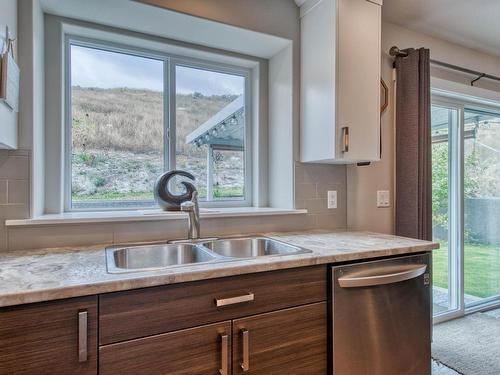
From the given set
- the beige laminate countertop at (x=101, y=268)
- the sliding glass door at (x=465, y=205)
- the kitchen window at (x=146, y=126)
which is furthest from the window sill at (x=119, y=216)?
the sliding glass door at (x=465, y=205)

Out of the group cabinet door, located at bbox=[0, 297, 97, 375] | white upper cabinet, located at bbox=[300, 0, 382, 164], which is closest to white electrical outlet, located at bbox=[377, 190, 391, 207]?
white upper cabinet, located at bbox=[300, 0, 382, 164]

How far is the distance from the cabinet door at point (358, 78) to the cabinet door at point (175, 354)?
3.87 ft

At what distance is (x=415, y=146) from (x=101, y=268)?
6.87 ft

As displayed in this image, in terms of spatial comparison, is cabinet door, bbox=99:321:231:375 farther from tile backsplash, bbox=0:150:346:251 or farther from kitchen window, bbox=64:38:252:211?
kitchen window, bbox=64:38:252:211

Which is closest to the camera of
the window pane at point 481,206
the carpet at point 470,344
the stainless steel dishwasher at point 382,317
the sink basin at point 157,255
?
the stainless steel dishwasher at point 382,317

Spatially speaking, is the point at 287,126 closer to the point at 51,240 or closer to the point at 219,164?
the point at 219,164

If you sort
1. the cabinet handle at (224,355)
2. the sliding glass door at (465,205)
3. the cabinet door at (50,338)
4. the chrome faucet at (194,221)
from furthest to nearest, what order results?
the sliding glass door at (465,205) → the chrome faucet at (194,221) → the cabinet handle at (224,355) → the cabinet door at (50,338)

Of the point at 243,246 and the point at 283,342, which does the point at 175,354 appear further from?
the point at 243,246

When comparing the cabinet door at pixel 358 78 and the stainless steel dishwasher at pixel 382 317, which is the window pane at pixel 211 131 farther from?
the stainless steel dishwasher at pixel 382 317

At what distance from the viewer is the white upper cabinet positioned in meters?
1.74

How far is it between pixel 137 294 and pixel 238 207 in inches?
50.0

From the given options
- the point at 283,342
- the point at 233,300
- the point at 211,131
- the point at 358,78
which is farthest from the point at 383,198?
the point at 233,300

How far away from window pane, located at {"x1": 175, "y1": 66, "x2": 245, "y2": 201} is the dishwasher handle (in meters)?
1.11

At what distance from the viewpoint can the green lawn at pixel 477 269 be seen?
270cm
